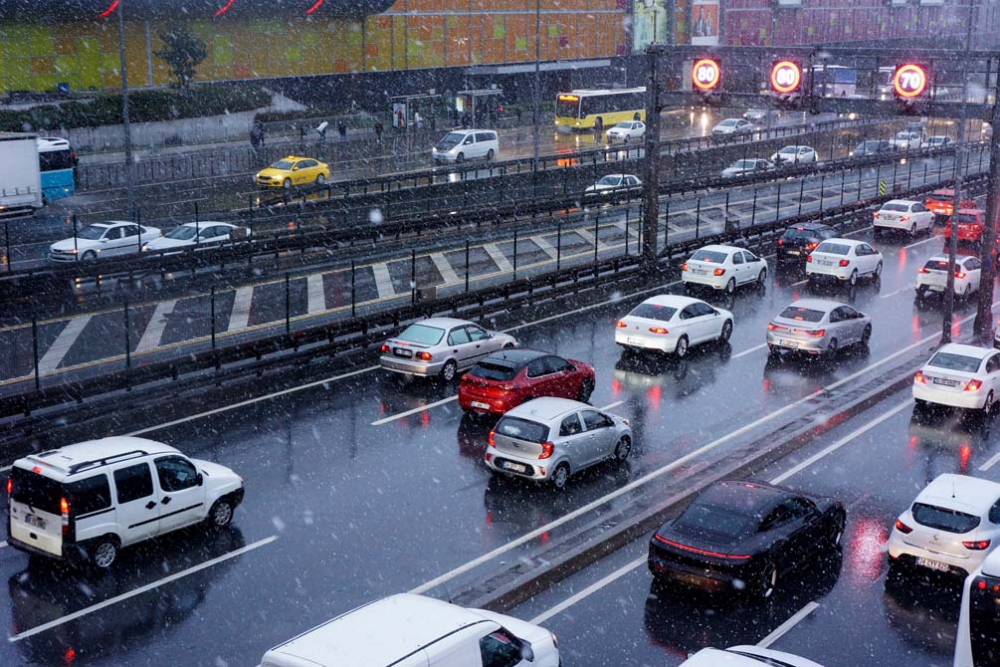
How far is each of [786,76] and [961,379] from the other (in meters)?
9.56

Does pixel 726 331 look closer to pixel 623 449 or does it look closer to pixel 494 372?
pixel 494 372

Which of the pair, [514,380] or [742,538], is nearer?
[742,538]

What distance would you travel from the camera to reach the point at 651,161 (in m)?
37.8

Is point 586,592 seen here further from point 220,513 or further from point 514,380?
point 514,380

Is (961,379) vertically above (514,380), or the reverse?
(514,380)

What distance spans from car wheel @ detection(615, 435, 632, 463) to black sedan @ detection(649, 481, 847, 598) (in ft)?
14.8

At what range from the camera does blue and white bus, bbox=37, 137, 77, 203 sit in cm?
4675

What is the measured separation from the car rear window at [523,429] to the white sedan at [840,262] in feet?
65.9

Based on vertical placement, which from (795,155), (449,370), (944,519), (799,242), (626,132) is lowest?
(449,370)

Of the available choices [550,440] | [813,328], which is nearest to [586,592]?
[550,440]

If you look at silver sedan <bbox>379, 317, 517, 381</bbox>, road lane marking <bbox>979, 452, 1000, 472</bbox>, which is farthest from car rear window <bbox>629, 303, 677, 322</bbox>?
road lane marking <bbox>979, 452, 1000, 472</bbox>

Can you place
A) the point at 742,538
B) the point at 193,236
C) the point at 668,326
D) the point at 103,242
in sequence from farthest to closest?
the point at 193,236
the point at 103,242
the point at 668,326
the point at 742,538

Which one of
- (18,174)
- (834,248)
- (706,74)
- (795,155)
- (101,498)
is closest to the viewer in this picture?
(101,498)

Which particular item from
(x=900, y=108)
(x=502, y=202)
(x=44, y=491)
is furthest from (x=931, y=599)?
(x=502, y=202)
